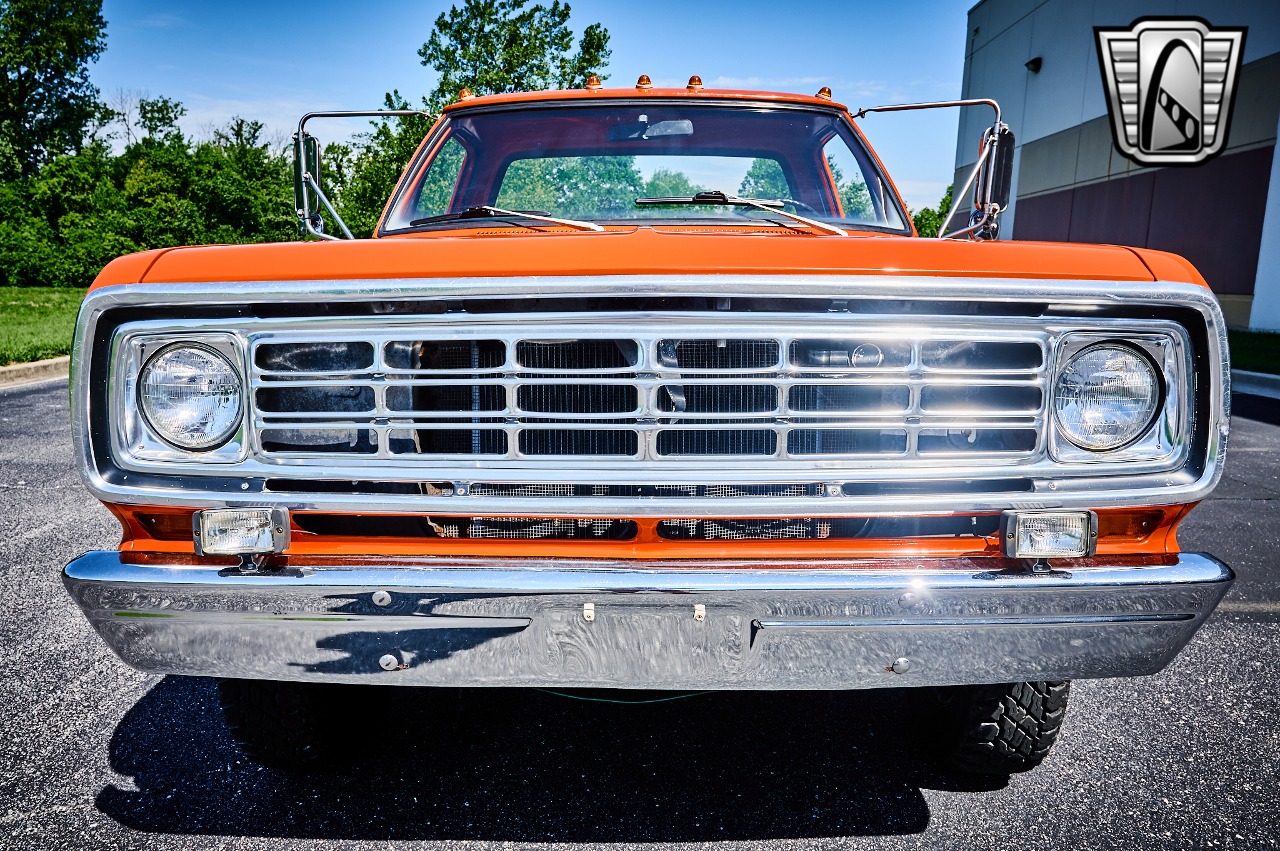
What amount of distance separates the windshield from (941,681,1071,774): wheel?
1.53 metres

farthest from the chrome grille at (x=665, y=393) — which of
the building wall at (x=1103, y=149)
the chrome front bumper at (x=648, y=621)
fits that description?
the building wall at (x=1103, y=149)

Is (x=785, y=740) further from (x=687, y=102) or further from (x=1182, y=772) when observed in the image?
(x=687, y=102)

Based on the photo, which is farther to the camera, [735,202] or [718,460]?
A: [735,202]

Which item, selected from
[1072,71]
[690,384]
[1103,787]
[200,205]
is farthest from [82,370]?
[200,205]

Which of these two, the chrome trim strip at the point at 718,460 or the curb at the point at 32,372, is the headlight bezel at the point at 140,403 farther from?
Result: the curb at the point at 32,372

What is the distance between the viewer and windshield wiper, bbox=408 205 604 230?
7.62 ft

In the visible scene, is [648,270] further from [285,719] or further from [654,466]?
[285,719]

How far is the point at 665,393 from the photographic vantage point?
1802 mm

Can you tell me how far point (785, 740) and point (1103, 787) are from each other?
2.75 feet

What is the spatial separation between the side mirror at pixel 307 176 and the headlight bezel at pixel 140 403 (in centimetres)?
124

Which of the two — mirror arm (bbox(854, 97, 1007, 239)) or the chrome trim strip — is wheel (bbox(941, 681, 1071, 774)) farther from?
mirror arm (bbox(854, 97, 1007, 239))

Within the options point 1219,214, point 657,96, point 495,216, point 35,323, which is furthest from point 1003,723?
point 1219,214

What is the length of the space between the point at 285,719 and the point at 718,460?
4.33 feet

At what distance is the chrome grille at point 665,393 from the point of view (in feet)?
5.55
